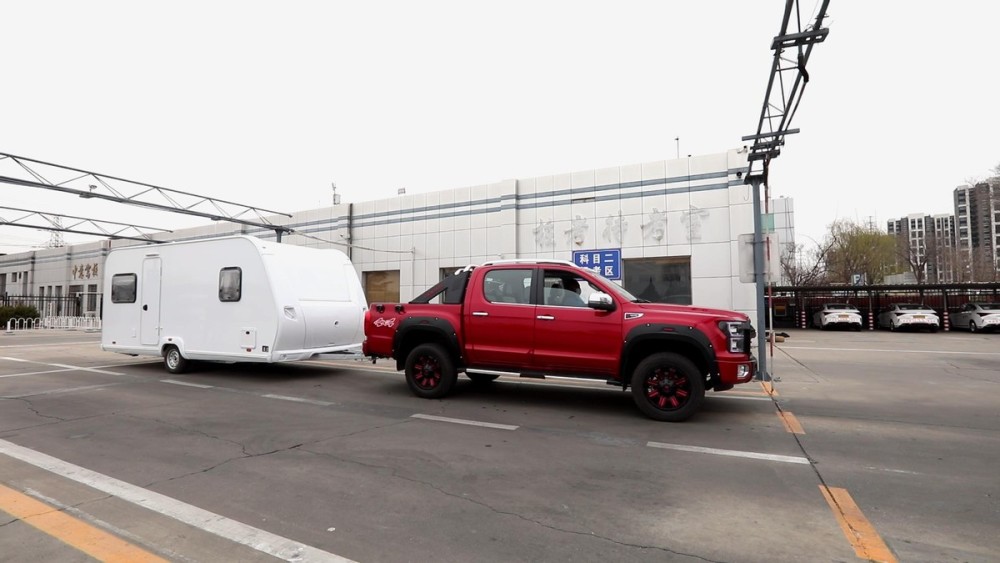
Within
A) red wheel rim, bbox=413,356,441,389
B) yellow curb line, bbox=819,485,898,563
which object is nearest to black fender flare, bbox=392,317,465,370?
red wheel rim, bbox=413,356,441,389

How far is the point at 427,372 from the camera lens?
8.06 metres

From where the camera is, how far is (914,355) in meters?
14.6

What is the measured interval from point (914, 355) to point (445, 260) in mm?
17024

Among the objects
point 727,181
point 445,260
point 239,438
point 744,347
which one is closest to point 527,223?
point 445,260

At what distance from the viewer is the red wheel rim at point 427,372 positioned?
26.2 feet

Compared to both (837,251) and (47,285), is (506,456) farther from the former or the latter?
(47,285)

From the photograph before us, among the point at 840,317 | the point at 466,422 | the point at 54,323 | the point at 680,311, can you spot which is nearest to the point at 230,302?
the point at 466,422

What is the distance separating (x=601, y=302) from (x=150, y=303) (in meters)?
10.0

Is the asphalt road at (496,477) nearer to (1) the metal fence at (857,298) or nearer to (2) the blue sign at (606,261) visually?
(2) the blue sign at (606,261)

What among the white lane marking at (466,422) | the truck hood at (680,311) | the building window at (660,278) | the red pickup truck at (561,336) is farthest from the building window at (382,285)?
the truck hood at (680,311)

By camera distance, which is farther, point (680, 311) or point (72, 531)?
point (680, 311)

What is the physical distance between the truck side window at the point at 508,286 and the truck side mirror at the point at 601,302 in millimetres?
1031

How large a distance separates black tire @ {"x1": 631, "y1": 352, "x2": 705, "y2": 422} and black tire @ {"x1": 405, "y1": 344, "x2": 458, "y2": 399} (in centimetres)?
275

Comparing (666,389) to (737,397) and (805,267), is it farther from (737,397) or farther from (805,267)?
(805,267)
